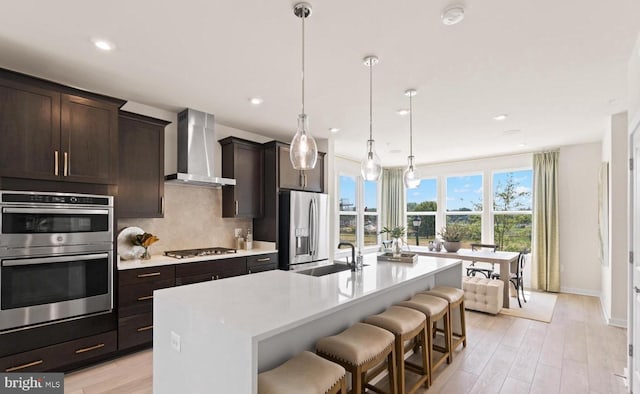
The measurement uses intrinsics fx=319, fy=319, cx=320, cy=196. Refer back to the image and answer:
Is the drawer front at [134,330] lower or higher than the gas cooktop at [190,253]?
lower

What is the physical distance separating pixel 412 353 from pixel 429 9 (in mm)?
2955

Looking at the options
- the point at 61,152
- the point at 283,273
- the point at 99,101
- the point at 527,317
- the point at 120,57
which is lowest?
the point at 527,317

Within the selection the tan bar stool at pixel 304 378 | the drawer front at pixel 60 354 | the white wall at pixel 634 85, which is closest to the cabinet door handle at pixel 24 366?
the drawer front at pixel 60 354

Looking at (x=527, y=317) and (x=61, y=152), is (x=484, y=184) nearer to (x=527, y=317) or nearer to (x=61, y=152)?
(x=527, y=317)

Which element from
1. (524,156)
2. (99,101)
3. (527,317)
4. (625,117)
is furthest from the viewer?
(524,156)

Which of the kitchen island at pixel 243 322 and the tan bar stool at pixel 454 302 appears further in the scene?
the tan bar stool at pixel 454 302

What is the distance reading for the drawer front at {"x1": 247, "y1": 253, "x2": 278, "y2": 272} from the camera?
13.1 ft

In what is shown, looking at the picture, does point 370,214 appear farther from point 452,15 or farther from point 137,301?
point 452,15

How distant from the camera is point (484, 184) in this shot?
6.84 meters

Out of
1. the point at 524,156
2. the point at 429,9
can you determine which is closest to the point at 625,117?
the point at 524,156

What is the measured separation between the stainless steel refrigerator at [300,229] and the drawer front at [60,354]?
7.03 feet

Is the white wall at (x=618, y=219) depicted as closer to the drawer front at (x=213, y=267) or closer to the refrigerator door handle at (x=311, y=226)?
the refrigerator door handle at (x=311, y=226)

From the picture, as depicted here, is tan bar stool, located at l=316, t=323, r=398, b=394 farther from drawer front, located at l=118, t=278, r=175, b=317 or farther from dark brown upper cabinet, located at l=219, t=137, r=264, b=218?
dark brown upper cabinet, located at l=219, t=137, r=264, b=218

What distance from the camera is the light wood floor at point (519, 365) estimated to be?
2564 mm
